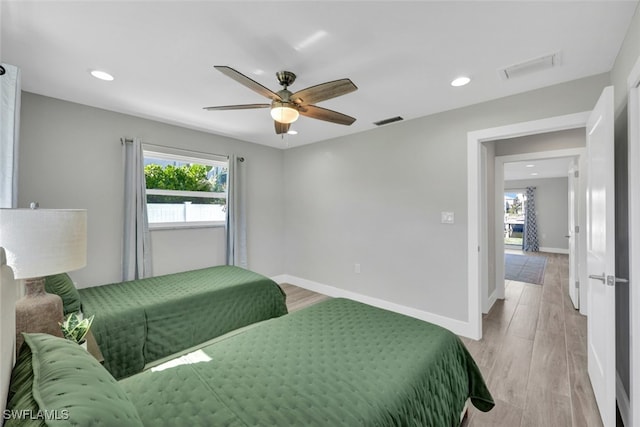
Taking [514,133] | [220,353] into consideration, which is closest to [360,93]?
[514,133]

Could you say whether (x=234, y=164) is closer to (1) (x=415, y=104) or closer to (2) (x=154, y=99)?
(2) (x=154, y=99)

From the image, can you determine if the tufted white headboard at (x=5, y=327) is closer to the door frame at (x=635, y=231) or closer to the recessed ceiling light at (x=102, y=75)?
the recessed ceiling light at (x=102, y=75)

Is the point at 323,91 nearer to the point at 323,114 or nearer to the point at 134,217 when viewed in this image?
the point at 323,114

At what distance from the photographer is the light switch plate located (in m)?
2.99

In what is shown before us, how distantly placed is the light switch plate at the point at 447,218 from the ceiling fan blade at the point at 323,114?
63.2 inches

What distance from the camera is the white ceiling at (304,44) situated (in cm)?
151

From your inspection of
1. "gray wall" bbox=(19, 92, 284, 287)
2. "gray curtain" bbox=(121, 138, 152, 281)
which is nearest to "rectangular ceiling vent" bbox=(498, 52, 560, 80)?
"gray wall" bbox=(19, 92, 284, 287)

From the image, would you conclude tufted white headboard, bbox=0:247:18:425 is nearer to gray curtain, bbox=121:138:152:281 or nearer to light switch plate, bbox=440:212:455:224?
gray curtain, bbox=121:138:152:281

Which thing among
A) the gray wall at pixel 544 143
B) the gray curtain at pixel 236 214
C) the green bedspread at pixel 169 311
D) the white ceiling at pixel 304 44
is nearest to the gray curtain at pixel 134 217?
the green bedspread at pixel 169 311

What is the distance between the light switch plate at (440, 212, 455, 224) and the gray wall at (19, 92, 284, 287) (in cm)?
312

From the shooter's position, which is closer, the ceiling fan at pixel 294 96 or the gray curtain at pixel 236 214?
the ceiling fan at pixel 294 96

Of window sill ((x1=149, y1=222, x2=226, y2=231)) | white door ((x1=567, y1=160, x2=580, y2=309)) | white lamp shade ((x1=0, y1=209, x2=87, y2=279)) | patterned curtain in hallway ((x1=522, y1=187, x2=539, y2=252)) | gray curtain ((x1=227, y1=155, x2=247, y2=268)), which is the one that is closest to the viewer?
white lamp shade ((x1=0, y1=209, x2=87, y2=279))

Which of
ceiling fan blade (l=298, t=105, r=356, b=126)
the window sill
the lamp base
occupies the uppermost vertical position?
ceiling fan blade (l=298, t=105, r=356, b=126)

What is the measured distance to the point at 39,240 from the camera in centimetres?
122
